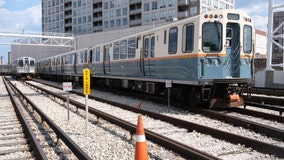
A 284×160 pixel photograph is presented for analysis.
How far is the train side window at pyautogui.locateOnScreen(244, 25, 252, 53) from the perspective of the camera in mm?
11711

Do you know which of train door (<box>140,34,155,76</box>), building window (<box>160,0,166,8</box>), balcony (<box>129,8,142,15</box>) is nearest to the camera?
train door (<box>140,34,155,76</box>)

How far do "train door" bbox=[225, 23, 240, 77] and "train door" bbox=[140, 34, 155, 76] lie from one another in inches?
134

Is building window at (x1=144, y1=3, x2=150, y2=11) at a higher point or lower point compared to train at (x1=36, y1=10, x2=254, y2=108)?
higher

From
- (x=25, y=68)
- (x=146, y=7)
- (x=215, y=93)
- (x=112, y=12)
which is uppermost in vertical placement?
(x=112, y=12)

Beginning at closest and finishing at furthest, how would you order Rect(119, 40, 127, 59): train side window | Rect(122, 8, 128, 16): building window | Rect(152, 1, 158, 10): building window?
Rect(119, 40, 127, 59): train side window → Rect(152, 1, 158, 10): building window → Rect(122, 8, 128, 16): building window

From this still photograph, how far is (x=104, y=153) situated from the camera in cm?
628

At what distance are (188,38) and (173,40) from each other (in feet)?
3.08

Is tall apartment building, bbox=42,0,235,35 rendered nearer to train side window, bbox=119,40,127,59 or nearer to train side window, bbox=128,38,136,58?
train side window, bbox=119,40,127,59

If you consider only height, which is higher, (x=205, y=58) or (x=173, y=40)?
(x=173, y=40)

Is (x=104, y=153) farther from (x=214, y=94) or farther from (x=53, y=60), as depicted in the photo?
(x=53, y=60)

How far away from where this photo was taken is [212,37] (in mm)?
11016

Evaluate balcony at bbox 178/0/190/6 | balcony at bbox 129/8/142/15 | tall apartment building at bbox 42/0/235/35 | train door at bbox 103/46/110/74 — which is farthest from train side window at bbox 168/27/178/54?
balcony at bbox 129/8/142/15

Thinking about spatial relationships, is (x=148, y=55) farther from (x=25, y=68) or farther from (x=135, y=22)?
(x=135, y=22)

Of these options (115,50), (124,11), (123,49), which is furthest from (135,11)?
(123,49)
